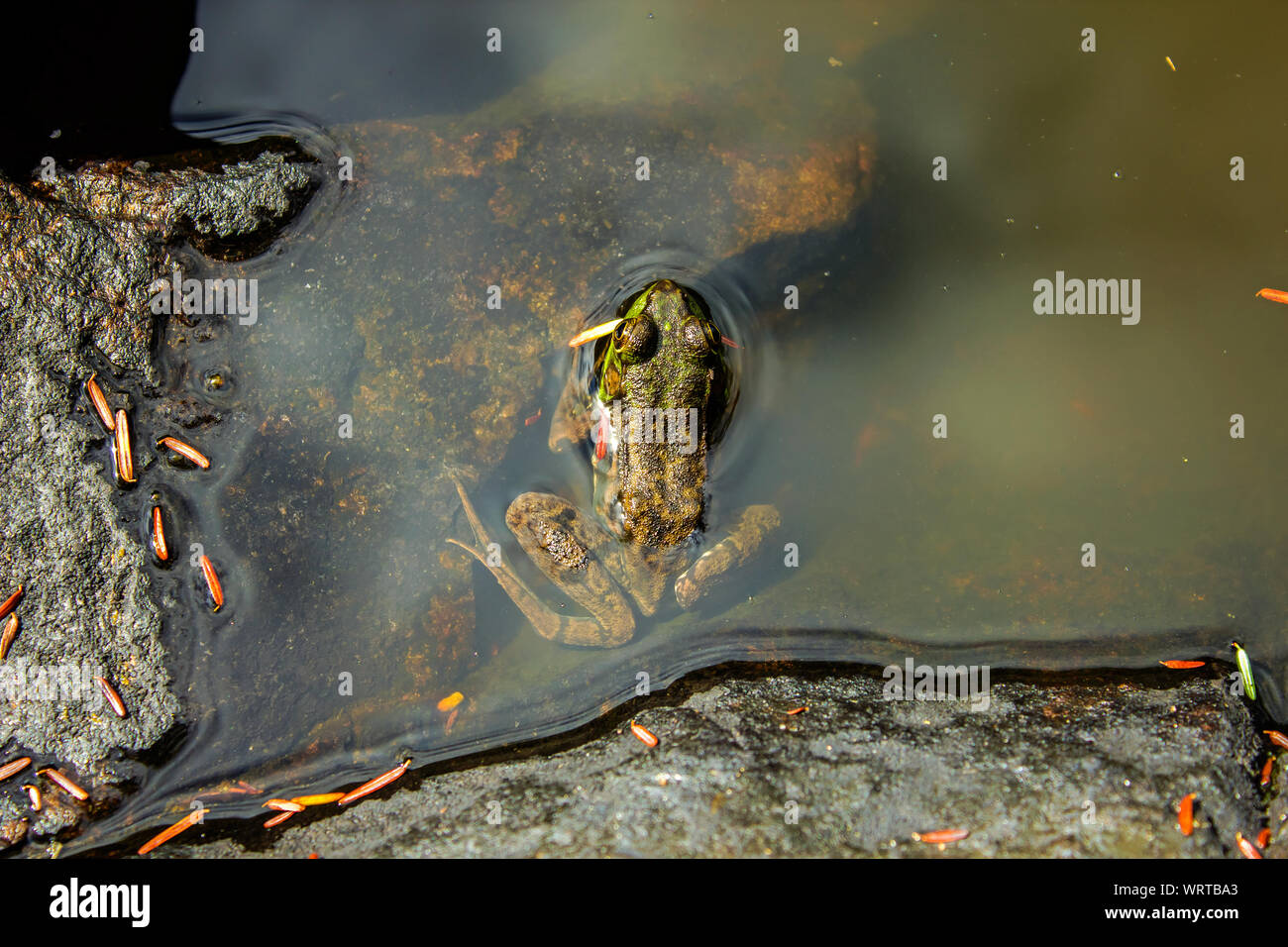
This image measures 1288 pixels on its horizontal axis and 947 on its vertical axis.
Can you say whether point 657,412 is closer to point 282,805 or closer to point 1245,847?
point 282,805

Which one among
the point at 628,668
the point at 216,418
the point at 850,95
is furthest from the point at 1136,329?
A: the point at 216,418

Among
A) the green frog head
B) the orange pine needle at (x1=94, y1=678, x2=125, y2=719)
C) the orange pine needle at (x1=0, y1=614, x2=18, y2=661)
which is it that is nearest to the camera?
the orange pine needle at (x1=0, y1=614, x2=18, y2=661)

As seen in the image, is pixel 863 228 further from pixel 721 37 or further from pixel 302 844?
pixel 302 844

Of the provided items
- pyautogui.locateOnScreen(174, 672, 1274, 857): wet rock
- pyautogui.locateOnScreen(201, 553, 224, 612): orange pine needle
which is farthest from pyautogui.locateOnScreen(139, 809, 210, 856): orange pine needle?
pyautogui.locateOnScreen(201, 553, 224, 612): orange pine needle

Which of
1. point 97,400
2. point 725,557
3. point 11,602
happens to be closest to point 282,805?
point 11,602

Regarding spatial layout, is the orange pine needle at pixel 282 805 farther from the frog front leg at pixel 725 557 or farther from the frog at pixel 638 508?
the frog front leg at pixel 725 557

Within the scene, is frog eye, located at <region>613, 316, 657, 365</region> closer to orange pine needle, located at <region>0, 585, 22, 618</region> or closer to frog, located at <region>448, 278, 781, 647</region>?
frog, located at <region>448, 278, 781, 647</region>

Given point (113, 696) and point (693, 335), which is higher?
point (693, 335)

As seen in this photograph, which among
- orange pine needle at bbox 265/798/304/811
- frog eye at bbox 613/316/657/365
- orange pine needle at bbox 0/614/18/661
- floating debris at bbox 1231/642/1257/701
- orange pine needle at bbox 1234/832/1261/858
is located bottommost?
orange pine needle at bbox 1234/832/1261/858
